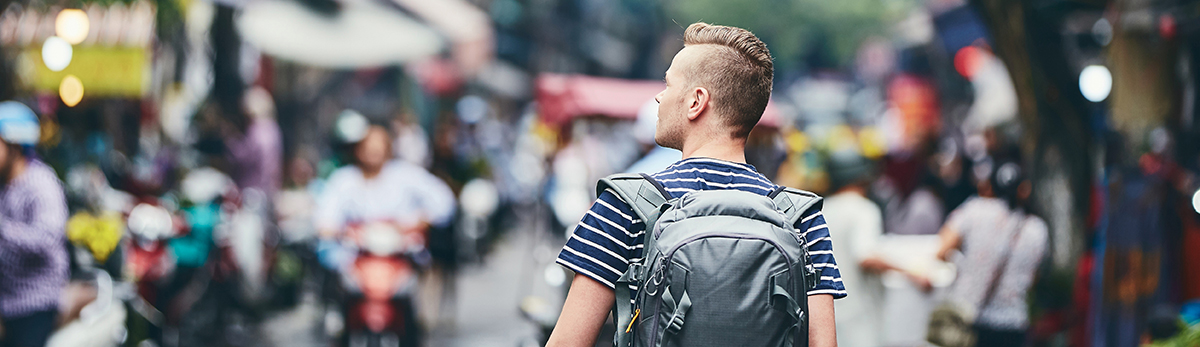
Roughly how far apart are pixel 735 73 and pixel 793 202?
10.7 inches

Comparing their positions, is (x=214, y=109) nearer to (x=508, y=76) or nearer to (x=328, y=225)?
(x=328, y=225)

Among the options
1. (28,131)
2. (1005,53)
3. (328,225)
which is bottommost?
A: (328,225)

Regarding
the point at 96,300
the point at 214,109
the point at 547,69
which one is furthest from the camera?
the point at 547,69

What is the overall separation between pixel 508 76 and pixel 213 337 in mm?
16574

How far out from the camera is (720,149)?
6.23 feet

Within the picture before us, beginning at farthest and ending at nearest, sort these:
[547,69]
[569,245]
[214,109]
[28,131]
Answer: [547,69]
[214,109]
[28,131]
[569,245]

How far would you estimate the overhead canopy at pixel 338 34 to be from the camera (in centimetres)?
1349

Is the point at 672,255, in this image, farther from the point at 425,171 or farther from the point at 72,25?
the point at 72,25

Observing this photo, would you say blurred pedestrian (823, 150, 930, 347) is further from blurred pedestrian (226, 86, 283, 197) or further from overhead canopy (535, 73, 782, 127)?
blurred pedestrian (226, 86, 283, 197)

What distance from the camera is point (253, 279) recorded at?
971 centimetres

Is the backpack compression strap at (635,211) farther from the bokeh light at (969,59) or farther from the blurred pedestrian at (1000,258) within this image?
the bokeh light at (969,59)

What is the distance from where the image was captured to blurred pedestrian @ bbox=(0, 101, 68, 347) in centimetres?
519

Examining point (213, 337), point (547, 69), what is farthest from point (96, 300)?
point (547, 69)

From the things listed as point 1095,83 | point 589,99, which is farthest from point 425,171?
point 589,99
